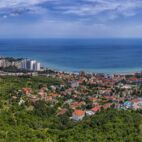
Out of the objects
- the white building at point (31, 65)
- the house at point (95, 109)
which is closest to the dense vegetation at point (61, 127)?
the house at point (95, 109)

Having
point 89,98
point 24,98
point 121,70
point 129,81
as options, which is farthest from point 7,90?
point 121,70

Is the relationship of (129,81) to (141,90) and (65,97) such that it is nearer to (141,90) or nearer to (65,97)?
(141,90)

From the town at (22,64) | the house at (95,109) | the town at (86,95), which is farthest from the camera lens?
the town at (22,64)

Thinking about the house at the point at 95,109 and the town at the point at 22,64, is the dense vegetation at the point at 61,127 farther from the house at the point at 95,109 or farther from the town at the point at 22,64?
the town at the point at 22,64

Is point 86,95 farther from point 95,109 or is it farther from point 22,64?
point 22,64

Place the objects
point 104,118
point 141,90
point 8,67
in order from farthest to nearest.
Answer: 1. point 8,67
2. point 141,90
3. point 104,118

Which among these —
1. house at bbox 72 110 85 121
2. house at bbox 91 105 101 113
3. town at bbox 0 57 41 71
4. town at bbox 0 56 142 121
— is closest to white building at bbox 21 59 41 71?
town at bbox 0 57 41 71
